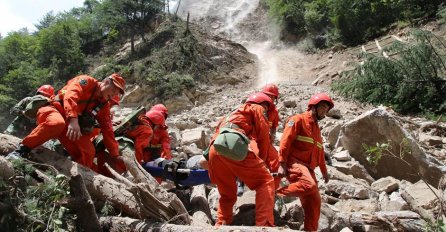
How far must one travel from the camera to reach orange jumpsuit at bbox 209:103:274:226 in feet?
11.7

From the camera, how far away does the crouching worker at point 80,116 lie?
13.0ft

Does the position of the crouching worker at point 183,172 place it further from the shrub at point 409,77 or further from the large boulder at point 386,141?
the shrub at point 409,77

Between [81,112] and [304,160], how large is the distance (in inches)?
91.5

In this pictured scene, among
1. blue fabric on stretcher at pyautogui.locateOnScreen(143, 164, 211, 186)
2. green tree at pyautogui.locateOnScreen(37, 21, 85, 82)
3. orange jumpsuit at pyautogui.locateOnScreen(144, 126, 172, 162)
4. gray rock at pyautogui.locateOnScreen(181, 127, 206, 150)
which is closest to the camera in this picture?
blue fabric on stretcher at pyautogui.locateOnScreen(143, 164, 211, 186)

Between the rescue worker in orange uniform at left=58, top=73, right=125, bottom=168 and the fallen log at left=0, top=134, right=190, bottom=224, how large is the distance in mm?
347

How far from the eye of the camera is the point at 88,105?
4.38m

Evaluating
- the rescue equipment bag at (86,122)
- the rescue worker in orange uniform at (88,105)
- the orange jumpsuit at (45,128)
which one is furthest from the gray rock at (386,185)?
the orange jumpsuit at (45,128)

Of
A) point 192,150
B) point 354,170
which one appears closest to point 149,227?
point 192,150

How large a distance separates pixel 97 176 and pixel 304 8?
27404mm

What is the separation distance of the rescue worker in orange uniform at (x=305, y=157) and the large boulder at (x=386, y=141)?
2182 millimetres

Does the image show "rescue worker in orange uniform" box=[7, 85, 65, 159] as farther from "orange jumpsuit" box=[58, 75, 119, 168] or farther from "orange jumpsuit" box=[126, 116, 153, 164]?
"orange jumpsuit" box=[126, 116, 153, 164]

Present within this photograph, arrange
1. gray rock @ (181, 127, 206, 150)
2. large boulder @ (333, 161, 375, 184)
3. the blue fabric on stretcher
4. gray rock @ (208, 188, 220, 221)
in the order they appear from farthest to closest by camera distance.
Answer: gray rock @ (181, 127, 206, 150) < large boulder @ (333, 161, 375, 184) < gray rock @ (208, 188, 220, 221) < the blue fabric on stretcher

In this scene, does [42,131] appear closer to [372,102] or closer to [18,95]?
[372,102]

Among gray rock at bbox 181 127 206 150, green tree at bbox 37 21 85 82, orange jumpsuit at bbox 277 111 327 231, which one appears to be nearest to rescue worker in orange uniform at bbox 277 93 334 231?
orange jumpsuit at bbox 277 111 327 231
